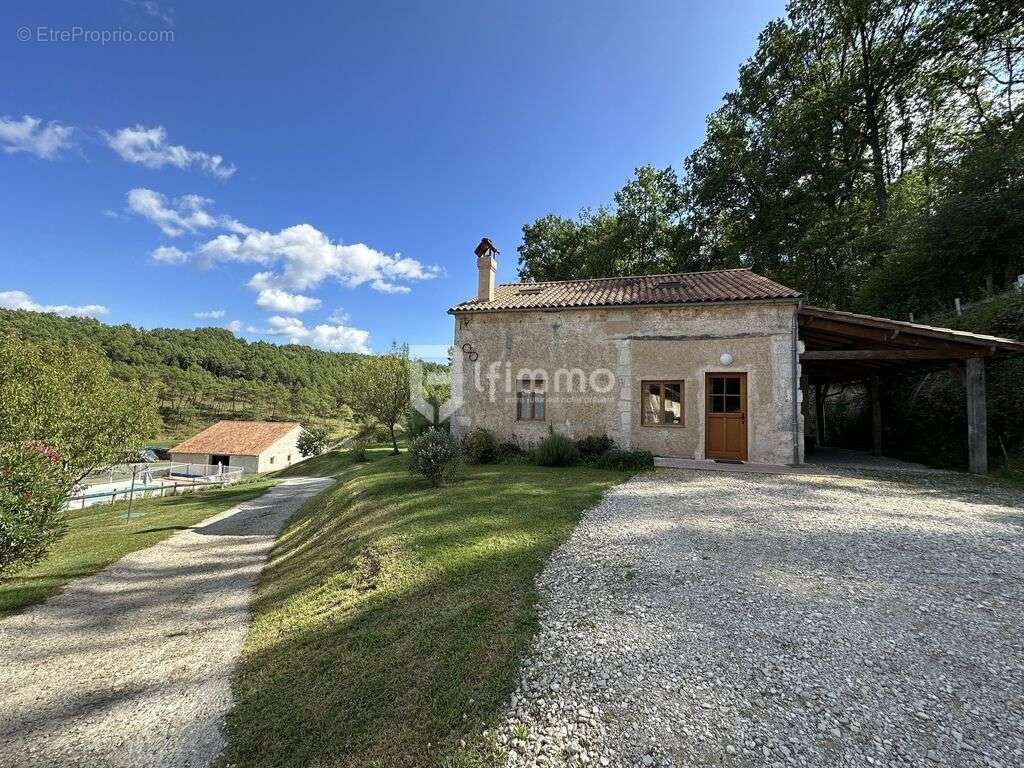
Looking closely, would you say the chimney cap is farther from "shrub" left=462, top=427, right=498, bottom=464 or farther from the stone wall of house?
"shrub" left=462, top=427, right=498, bottom=464

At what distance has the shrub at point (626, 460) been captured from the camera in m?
10.0

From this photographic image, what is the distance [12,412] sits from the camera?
11.3m

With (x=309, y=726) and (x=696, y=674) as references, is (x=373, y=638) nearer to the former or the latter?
(x=309, y=726)

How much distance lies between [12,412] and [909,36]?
1555 inches

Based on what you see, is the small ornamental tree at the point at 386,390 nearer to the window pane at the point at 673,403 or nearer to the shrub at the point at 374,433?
the shrub at the point at 374,433

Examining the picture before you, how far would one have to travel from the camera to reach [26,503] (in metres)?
6.66

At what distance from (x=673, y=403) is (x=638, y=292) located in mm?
3561

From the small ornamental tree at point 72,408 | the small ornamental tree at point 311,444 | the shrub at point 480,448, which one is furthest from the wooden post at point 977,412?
the small ornamental tree at point 311,444

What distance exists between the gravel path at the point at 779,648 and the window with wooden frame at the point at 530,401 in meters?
6.55

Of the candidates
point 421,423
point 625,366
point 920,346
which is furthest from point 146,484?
point 920,346

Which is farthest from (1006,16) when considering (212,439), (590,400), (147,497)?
(212,439)

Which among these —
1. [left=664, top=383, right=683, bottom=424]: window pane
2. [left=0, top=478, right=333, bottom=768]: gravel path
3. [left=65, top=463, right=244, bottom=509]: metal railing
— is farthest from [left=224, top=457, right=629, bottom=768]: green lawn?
[left=65, top=463, right=244, bottom=509]: metal railing

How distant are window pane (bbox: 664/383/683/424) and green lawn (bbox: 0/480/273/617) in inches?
509

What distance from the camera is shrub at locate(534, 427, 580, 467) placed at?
10.8 meters
